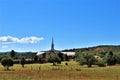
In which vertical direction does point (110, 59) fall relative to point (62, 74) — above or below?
above

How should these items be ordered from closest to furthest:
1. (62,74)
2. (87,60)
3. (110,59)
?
(62,74), (87,60), (110,59)

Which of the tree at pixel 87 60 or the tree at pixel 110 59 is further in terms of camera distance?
the tree at pixel 110 59

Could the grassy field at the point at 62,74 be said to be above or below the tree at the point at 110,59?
below

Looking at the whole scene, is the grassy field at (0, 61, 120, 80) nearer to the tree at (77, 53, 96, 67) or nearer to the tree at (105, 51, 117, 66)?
the tree at (77, 53, 96, 67)

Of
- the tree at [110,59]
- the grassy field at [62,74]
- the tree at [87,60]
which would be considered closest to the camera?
the grassy field at [62,74]

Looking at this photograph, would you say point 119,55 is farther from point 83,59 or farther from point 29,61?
point 29,61

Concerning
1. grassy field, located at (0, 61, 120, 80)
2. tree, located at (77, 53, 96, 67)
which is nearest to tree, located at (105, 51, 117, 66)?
tree, located at (77, 53, 96, 67)

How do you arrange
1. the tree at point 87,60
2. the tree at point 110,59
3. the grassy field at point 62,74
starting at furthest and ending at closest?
the tree at point 110,59
the tree at point 87,60
the grassy field at point 62,74

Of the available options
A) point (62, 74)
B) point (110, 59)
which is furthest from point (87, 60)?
point (62, 74)

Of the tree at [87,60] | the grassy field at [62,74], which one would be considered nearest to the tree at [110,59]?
the tree at [87,60]

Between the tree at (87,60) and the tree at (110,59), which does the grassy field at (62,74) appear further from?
the tree at (110,59)

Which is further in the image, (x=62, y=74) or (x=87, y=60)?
(x=87, y=60)

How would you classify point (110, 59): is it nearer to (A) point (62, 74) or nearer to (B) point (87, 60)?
(B) point (87, 60)

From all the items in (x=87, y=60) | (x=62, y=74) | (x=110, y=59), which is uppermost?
(x=110, y=59)
